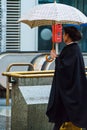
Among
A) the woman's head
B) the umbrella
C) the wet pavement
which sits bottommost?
the wet pavement

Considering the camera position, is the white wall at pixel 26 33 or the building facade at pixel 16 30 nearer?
the building facade at pixel 16 30

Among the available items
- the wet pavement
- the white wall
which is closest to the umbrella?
the wet pavement

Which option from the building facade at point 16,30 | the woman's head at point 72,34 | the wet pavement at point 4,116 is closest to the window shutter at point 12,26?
the building facade at point 16,30

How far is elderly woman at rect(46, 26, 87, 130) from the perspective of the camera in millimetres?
7715

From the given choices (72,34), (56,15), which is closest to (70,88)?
(72,34)

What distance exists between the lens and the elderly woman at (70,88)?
771 centimetres

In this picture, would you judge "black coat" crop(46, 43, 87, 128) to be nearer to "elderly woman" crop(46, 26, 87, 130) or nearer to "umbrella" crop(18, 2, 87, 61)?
"elderly woman" crop(46, 26, 87, 130)

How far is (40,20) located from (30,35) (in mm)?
9574

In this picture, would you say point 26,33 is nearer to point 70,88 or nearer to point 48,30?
point 48,30

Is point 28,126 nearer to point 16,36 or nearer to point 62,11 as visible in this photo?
point 62,11

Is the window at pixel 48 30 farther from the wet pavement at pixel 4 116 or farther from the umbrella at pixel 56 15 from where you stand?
the umbrella at pixel 56 15

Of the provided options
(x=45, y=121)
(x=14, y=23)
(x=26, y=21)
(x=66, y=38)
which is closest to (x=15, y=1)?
(x=14, y=23)

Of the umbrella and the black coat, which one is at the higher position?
the umbrella

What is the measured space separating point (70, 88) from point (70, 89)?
2 centimetres
